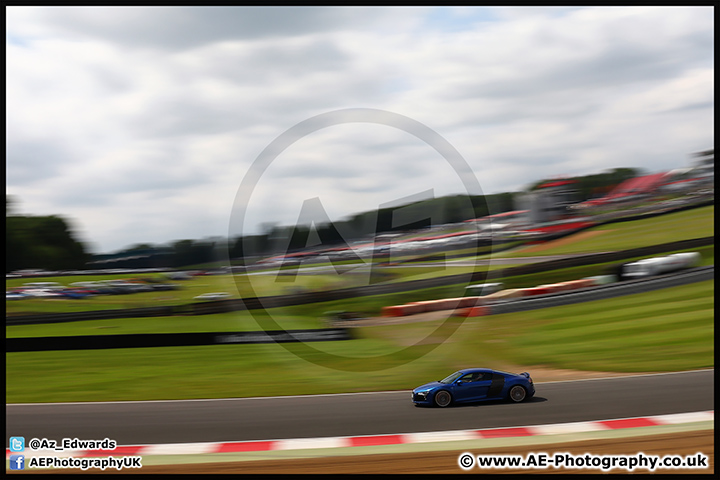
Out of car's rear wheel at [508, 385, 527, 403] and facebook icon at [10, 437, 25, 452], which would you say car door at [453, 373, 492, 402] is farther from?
facebook icon at [10, 437, 25, 452]

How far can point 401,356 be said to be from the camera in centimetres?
1703

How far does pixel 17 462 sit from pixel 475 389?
26.8 ft

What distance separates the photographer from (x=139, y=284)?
37.8 m

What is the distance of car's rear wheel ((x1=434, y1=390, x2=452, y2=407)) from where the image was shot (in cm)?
1020

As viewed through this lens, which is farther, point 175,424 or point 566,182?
point 566,182

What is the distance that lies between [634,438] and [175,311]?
23309 mm

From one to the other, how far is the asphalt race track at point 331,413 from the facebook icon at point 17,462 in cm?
137

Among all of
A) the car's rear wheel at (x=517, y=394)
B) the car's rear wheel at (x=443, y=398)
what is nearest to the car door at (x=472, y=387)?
the car's rear wheel at (x=443, y=398)

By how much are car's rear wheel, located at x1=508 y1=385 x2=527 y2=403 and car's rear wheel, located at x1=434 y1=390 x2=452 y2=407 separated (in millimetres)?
1278

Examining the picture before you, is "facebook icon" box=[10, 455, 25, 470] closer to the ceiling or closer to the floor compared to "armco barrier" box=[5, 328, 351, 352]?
closer to the floor

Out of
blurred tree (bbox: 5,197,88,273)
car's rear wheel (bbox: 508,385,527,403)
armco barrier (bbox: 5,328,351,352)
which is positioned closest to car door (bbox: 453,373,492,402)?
car's rear wheel (bbox: 508,385,527,403)

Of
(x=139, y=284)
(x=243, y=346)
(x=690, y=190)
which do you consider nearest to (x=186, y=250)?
(x=139, y=284)

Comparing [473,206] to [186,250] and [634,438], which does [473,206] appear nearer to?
[186,250]

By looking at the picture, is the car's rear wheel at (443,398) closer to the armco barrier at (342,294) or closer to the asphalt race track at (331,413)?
the asphalt race track at (331,413)
